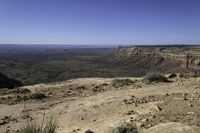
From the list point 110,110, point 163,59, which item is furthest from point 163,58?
point 110,110

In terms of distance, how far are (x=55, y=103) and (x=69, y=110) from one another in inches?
73.7

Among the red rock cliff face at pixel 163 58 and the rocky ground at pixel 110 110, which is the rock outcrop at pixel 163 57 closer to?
the red rock cliff face at pixel 163 58

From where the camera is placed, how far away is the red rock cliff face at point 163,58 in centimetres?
7244

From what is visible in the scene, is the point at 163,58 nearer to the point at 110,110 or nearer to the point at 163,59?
the point at 163,59

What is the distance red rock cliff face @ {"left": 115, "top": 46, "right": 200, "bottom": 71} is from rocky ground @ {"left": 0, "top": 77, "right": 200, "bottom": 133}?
2183 inches

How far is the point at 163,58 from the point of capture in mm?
93000

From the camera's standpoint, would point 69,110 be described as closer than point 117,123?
No

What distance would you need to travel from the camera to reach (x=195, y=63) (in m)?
67.9

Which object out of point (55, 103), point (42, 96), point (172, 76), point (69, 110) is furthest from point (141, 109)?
point (172, 76)

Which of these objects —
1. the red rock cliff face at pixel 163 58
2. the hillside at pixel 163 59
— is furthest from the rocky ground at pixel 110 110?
the red rock cliff face at pixel 163 58

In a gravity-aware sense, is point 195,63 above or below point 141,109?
below

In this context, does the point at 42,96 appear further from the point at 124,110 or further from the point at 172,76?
the point at 172,76

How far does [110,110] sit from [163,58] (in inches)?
3310

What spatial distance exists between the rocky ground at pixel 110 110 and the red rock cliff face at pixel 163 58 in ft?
182
